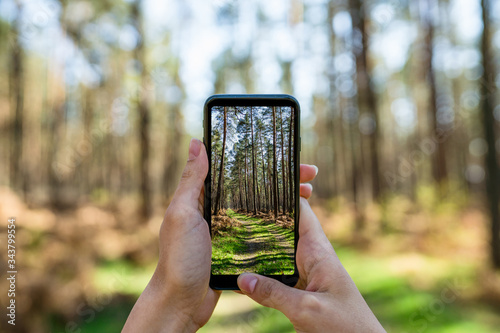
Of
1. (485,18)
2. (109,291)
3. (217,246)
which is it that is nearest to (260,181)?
(217,246)

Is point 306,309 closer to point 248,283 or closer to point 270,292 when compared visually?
point 270,292

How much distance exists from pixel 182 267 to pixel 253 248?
455mm

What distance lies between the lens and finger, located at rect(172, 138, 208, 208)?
196 centimetres

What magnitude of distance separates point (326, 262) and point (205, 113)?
3.91ft

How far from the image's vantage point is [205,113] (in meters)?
2.00

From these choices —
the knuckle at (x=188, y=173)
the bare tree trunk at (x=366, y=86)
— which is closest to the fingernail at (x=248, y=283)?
the knuckle at (x=188, y=173)

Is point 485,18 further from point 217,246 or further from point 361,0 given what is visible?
point 217,246

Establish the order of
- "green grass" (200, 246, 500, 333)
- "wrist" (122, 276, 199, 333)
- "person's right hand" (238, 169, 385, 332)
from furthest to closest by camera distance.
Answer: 1. "green grass" (200, 246, 500, 333)
2. "wrist" (122, 276, 199, 333)
3. "person's right hand" (238, 169, 385, 332)

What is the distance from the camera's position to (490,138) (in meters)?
7.23

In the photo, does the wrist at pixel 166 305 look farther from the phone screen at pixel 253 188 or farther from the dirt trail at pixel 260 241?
the dirt trail at pixel 260 241

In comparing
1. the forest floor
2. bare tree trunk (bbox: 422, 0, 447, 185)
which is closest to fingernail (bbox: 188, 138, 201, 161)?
the forest floor

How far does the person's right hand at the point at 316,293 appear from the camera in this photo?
5.25 feet

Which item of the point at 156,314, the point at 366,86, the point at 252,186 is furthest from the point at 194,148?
the point at 366,86

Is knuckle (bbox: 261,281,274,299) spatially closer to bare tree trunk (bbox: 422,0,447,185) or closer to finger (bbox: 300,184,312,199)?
finger (bbox: 300,184,312,199)
